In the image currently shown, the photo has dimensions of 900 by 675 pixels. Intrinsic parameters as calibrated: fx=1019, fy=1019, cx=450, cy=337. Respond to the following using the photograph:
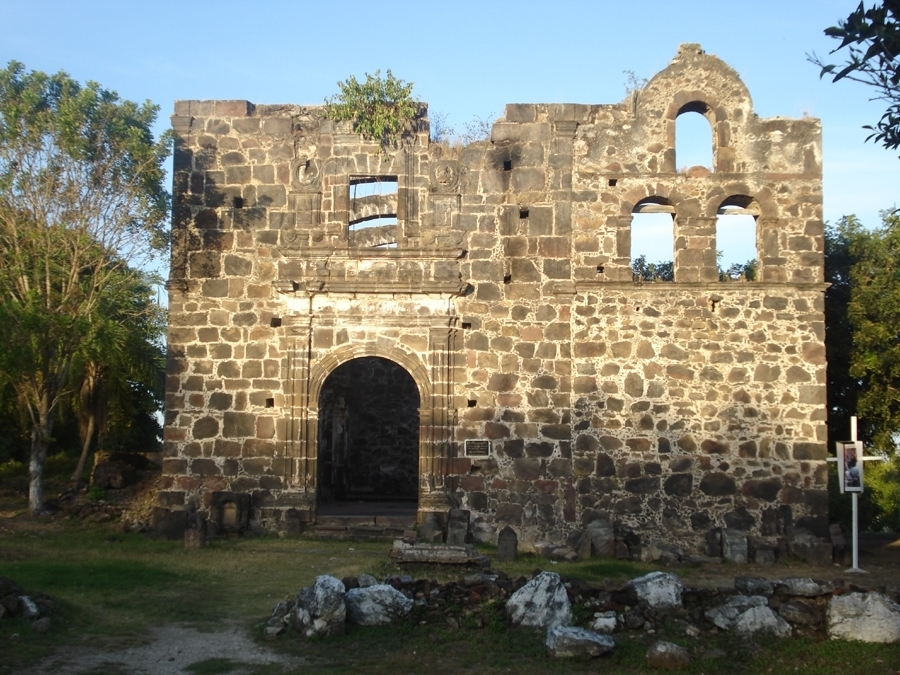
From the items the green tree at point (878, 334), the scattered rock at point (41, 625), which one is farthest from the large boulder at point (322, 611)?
the green tree at point (878, 334)

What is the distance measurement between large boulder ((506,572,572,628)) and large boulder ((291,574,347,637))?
1585mm

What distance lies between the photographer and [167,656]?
29.4 feet

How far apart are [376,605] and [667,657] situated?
2.77m

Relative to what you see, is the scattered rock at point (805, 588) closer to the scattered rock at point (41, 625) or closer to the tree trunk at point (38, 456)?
the scattered rock at point (41, 625)

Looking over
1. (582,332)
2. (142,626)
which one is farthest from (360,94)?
(142,626)

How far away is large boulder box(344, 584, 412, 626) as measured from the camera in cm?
959

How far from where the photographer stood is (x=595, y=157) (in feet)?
55.5

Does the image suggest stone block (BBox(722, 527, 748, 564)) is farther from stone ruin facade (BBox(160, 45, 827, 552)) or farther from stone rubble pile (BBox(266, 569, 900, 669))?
stone rubble pile (BBox(266, 569, 900, 669))

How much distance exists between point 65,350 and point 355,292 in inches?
197

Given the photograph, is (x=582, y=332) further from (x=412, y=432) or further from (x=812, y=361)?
Answer: (x=412, y=432)

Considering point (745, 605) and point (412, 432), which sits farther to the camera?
point (412, 432)

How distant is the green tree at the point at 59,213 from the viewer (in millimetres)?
16781

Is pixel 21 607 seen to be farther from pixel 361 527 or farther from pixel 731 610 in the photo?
pixel 361 527

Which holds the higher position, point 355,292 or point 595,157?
point 595,157
